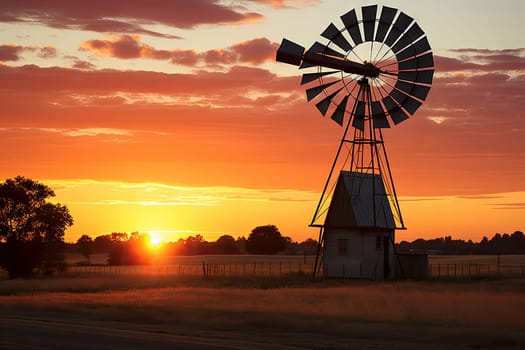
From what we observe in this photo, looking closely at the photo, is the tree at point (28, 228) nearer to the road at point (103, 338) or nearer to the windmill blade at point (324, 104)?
the windmill blade at point (324, 104)

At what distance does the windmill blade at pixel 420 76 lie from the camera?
201 ft

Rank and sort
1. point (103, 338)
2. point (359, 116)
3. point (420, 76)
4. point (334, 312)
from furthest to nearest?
point (359, 116)
point (420, 76)
point (334, 312)
point (103, 338)

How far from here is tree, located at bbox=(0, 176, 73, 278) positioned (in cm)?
8669

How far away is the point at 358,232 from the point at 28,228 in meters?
38.0

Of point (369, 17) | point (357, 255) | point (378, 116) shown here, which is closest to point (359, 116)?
point (378, 116)

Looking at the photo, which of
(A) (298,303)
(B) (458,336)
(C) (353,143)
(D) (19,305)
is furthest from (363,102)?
(B) (458,336)

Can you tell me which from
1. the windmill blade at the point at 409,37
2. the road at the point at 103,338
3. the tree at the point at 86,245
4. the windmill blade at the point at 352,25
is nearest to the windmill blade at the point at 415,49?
the windmill blade at the point at 409,37

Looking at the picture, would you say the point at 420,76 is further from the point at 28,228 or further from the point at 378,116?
the point at 28,228

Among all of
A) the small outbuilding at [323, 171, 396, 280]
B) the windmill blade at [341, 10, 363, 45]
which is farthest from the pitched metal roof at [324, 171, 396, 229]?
the windmill blade at [341, 10, 363, 45]

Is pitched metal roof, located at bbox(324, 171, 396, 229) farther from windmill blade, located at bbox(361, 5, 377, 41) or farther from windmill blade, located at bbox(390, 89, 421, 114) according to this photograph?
windmill blade, located at bbox(361, 5, 377, 41)

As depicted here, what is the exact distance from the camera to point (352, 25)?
200 ft

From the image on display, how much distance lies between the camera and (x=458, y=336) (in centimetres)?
3008

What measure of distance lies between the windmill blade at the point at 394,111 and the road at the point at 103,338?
3390 centimetres

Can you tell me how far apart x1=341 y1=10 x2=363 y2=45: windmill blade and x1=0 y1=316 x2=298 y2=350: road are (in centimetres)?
3374
